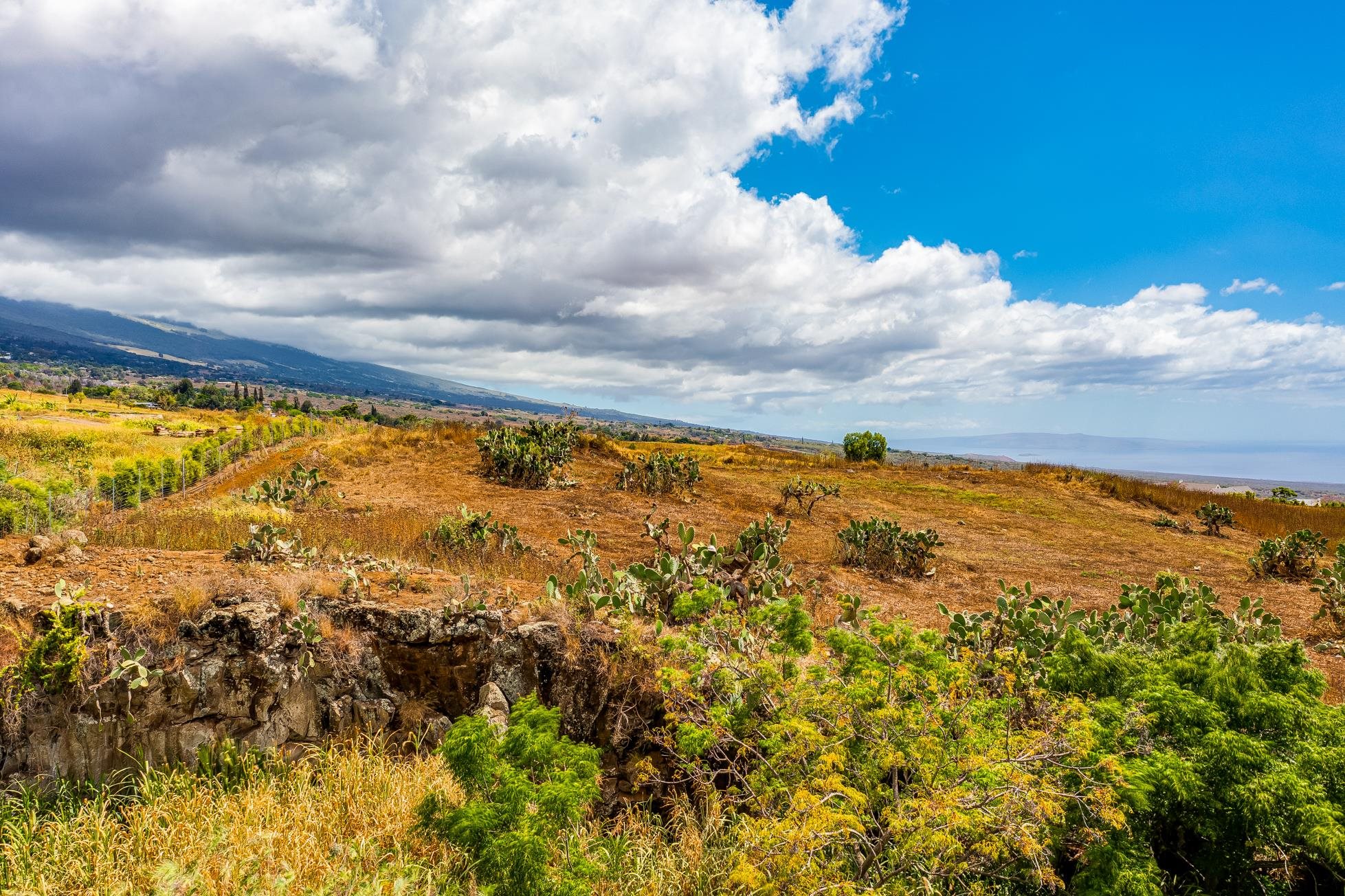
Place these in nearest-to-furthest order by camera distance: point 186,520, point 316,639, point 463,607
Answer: point 316,639, point 463,607, point 186,520

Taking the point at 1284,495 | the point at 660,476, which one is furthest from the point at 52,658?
the point at 1284,495

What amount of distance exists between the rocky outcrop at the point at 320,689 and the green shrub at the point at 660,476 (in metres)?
13.5

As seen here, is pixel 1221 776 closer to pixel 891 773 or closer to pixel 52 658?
pixel 891 773

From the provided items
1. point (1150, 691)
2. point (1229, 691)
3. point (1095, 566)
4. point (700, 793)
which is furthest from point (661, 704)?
point (1095, 566)

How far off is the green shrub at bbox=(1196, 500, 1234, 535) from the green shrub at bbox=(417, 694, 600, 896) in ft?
80.6

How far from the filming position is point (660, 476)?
2033 centimetres

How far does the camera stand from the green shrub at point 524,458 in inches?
794

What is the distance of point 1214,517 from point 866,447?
20534 millimetres

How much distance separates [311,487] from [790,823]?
1411 cm

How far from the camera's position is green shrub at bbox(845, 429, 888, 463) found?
133ft

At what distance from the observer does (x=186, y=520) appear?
9.70m

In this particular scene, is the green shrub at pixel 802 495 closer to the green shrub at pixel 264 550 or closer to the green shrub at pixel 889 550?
the green shrub at pixel 889 550

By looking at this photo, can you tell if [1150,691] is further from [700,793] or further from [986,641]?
[700,793]

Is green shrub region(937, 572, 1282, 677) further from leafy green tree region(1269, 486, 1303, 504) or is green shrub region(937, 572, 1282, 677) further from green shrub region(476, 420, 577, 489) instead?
leafy green tree region(1269, 486, 1303, 504)
